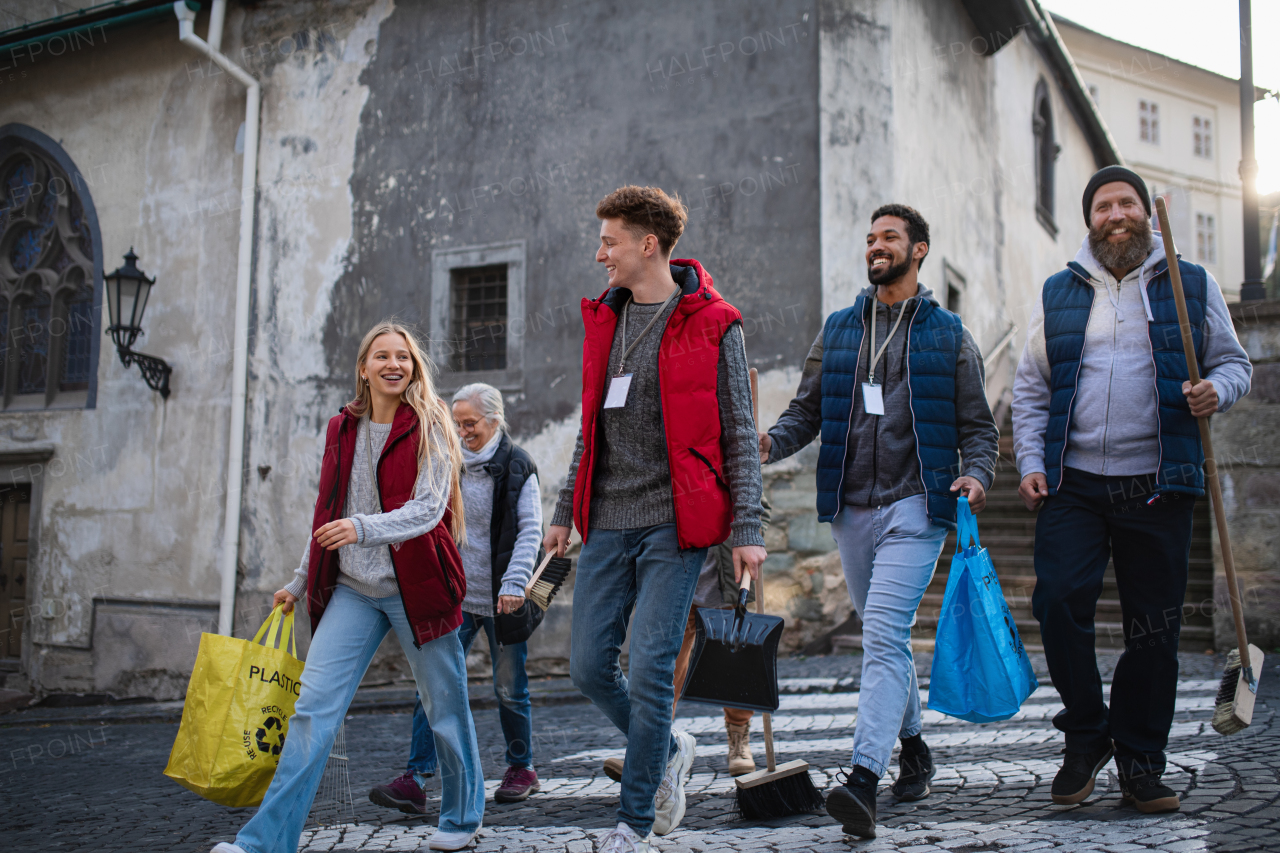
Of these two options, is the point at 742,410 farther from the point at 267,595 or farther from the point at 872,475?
the point at 267,595

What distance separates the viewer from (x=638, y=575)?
3.13m

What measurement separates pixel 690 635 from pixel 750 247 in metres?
5.67

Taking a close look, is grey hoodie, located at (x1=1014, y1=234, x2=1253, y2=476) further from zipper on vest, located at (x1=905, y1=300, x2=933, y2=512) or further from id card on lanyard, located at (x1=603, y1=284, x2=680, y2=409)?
id card on lanyard, located at (x1=603, y1=284, x2=680, y2=409)

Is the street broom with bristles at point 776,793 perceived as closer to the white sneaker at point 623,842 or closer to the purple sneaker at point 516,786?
the white sneaker at point 623,842

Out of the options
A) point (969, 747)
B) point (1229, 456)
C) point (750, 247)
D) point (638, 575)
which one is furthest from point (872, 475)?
point (750, 247)

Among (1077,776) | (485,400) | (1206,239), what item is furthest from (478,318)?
(1206,239)

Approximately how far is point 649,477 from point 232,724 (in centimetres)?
153

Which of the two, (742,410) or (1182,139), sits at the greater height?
(1182,139)

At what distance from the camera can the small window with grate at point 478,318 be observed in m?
10.7

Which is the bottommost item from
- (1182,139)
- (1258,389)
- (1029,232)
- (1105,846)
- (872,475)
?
(1105,846)

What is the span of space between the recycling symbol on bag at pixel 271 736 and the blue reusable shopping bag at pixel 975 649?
6.98ft

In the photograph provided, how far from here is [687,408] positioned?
3.10m

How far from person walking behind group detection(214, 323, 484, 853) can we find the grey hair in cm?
102

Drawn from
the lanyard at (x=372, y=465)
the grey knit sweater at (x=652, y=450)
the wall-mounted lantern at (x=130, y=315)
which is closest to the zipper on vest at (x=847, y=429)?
the grey knit sweater at (x=652, y=450)
